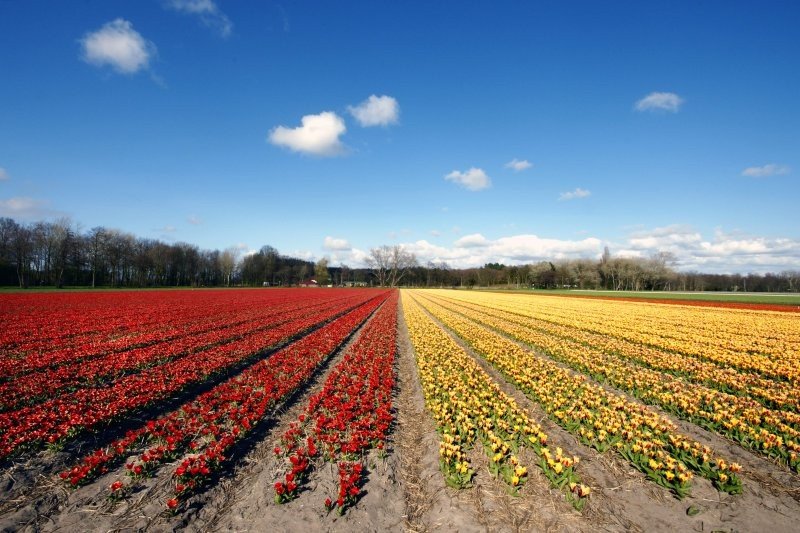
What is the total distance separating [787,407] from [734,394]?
1.15 metres

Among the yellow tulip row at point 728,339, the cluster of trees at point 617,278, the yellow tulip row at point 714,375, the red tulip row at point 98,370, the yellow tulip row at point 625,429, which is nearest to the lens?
the yellow tulip row at point 625,429

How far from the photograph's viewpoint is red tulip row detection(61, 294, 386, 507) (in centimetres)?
579

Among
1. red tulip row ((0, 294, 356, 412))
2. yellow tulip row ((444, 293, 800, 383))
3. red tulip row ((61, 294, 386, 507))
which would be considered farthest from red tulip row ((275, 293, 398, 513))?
yellow tulip row ((444, 293, 800, 383))

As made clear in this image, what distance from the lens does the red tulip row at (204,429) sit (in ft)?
19.0

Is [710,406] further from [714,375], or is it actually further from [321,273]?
[321,273]

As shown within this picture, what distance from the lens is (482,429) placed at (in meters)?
7.64

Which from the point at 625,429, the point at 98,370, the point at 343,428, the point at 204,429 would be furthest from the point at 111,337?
the point at 625,429

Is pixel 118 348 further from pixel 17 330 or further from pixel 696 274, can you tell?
pixel 696 274

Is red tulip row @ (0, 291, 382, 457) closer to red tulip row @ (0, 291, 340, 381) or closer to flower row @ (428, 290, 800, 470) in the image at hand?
red tulip row @ (0, 291, 340, 381)

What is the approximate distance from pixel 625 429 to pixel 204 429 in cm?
859

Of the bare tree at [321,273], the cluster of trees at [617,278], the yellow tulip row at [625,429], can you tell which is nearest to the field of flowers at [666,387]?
the yellow tulip row at [625,429]

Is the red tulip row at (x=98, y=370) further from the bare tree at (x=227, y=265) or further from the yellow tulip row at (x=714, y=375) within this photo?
the bare tree at (x=227, y=265)

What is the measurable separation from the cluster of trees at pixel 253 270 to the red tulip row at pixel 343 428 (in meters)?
96.6

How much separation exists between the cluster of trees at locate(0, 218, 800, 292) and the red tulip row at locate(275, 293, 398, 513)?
96630mm
